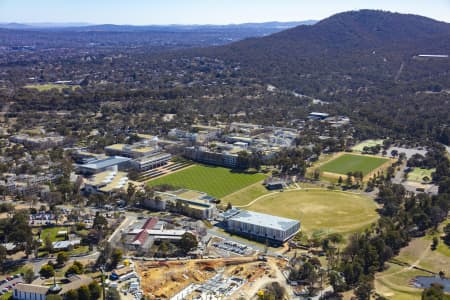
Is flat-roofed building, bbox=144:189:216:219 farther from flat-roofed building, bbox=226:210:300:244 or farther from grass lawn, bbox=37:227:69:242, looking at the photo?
grass lawn, bbox=37:227:69:242

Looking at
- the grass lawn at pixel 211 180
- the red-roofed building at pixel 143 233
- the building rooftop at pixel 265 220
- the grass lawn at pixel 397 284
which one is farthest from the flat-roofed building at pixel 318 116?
the grass lawn at pixel 397 284

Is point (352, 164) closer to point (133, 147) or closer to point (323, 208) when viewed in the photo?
point (323, 208)

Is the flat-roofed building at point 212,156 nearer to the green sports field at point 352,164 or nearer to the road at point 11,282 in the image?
the green sports field at point 352,164

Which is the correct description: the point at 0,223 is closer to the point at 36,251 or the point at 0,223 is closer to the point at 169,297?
the point at 36,251

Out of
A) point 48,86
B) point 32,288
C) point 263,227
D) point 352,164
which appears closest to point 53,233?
point 32,288

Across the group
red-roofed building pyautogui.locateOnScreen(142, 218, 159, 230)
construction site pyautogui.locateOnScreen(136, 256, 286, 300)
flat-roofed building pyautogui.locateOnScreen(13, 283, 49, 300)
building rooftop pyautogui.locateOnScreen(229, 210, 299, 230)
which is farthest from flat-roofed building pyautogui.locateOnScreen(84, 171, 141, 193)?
flat-roofed building pyautogui.locateOnScreen(13, 283, 49, 300)
